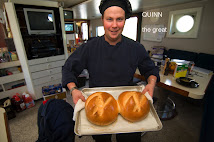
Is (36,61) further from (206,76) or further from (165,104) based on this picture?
(206,76)

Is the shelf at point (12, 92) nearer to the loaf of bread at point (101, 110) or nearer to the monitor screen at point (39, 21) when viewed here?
the monitor screen at point (39, 21)

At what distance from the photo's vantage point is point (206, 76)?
1682 millimetres

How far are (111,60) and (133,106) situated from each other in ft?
1.35

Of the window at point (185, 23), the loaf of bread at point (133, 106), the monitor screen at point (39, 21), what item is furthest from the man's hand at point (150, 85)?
the window at point (185, 23)

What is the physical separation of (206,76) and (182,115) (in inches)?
34.7

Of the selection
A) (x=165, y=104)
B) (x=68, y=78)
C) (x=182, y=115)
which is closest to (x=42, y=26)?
(x=68, y=78)

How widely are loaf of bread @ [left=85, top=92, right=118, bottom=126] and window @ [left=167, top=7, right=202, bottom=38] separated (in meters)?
3.49

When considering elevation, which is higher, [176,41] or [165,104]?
[176,41]

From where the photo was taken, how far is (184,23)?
3168 millimetres

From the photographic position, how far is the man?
2.80 feet

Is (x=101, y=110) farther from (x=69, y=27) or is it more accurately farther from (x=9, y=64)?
(x=69, y=27)

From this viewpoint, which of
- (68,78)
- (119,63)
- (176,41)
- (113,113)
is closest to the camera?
(113,113)

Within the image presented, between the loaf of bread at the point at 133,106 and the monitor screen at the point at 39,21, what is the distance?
87.7 inches

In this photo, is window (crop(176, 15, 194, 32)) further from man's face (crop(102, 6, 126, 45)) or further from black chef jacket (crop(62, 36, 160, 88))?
man's face (crop(102, 6, 126, 45))
